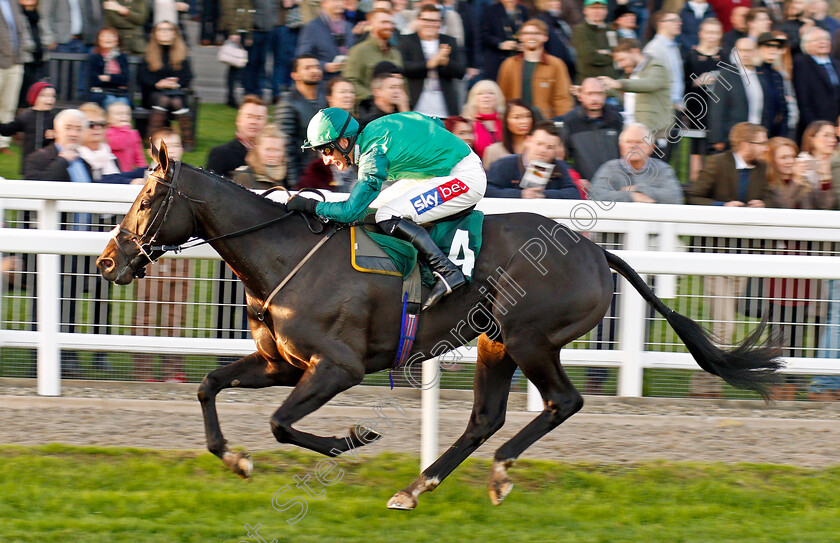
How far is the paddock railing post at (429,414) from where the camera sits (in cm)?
476

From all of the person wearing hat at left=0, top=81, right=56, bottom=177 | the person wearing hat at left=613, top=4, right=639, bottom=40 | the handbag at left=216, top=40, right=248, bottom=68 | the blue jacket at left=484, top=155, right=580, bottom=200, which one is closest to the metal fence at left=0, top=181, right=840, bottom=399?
the blue jacket at left=484, top=155, right=580, bottom=200

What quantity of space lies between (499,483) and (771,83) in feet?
17.6


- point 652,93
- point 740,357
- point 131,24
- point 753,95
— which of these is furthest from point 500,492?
point 131,24

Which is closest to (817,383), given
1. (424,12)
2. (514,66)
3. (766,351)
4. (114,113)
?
(766,351)

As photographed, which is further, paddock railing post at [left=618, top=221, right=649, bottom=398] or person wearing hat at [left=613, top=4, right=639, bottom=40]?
person wearing hat at [left=613, top=4, right=639, bottom=40]

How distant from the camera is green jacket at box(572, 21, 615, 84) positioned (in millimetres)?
9227

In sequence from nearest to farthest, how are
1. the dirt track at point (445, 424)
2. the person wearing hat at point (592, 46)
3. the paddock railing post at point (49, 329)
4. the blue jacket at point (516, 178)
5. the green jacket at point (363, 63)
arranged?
the dirt track at point (445, 424) → the paddock railing post at point (49, 329) → the blue jacket at point (516, 178) → the green jacket at point (363, 63) → the person wearing hat at point (592, 46)

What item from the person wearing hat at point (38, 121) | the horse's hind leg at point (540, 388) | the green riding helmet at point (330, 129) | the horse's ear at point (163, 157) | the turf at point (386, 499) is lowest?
the turf at point (386, 499)

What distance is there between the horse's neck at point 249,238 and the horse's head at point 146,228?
13cm

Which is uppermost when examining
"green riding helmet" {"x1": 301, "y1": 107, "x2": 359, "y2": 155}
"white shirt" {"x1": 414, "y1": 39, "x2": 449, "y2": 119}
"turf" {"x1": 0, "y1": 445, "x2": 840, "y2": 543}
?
"white shirt" {"x1": 414, "y1": 39, "x2": 449, "y2": 119}

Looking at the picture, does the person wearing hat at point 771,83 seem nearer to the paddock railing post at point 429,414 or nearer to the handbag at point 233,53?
the handbag at point 233,53

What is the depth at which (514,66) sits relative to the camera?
859cm

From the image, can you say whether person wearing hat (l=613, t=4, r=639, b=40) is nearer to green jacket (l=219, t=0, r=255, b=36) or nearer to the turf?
green jacket (l=219, t=0, r=255, b=36)

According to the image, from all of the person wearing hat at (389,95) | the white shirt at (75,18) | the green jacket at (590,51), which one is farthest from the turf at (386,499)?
the white shirt at (75,18)
